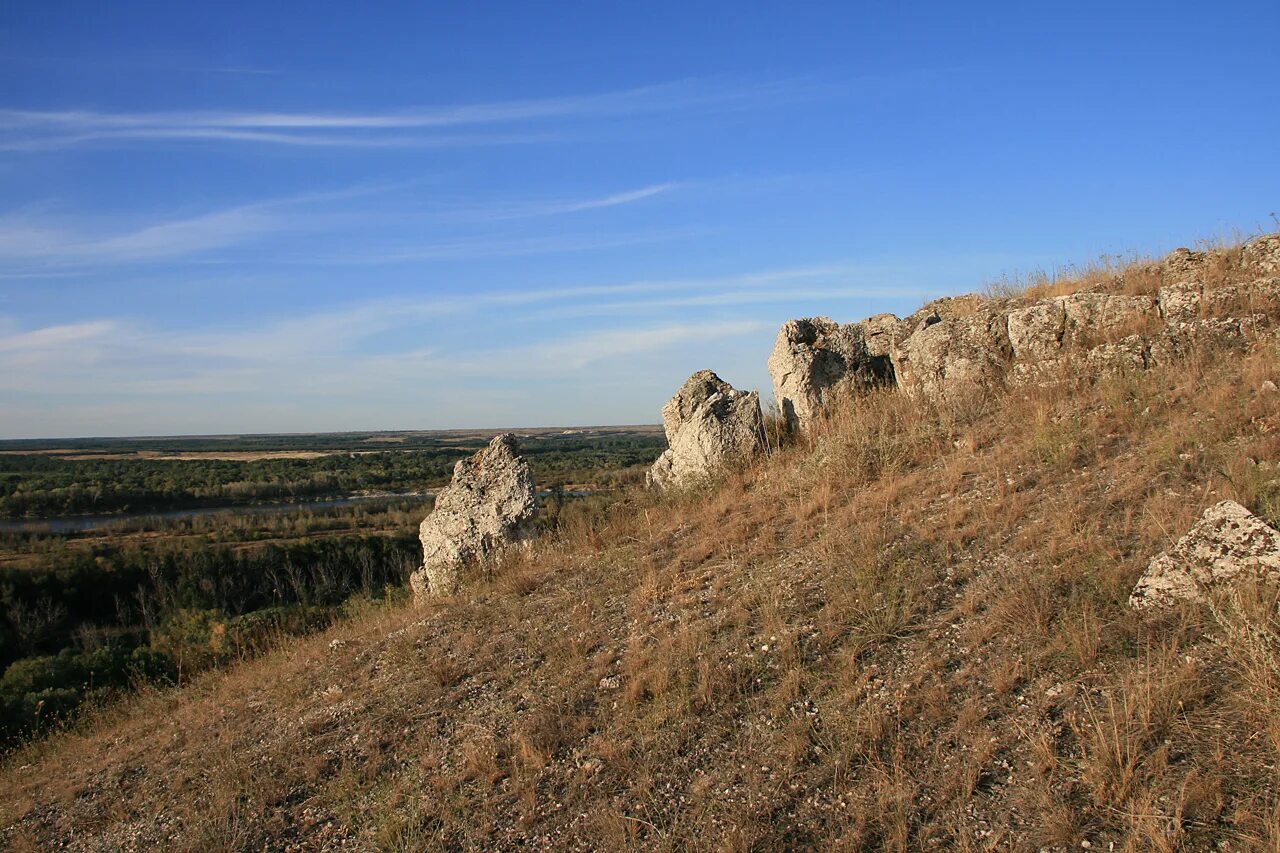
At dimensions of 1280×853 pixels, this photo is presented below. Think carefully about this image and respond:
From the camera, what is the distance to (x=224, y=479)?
76.6 m

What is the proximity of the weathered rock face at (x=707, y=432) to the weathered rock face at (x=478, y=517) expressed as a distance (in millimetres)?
1812

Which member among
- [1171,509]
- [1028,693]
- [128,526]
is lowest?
[128,526]

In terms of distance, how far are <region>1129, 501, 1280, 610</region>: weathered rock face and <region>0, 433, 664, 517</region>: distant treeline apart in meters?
39.3

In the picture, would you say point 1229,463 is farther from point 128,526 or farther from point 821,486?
point 128,526

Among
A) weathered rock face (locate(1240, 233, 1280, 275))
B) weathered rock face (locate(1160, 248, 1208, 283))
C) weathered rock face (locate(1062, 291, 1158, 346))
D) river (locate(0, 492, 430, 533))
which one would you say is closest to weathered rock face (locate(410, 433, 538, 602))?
weathered rock face (locate(1062, 291, 1158, 346))

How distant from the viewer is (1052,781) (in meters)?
3.35

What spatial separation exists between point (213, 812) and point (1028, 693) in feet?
14.6

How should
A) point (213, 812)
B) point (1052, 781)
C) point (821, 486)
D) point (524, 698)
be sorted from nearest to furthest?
point (1052, 781), point (213, 812), point (524, 698), point (821, 486)

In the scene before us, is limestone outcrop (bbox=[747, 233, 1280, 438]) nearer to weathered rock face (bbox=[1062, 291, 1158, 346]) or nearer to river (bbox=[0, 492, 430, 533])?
weathered rock face (bbox=[1062, 291, 1158, 346])

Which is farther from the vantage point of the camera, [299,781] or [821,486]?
[821,486]

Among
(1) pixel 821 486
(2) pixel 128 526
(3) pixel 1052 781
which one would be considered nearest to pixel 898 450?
(1) pixel 821 486

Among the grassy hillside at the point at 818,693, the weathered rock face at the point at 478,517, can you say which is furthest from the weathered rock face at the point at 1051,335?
the weathered rock face at the point at 478,517

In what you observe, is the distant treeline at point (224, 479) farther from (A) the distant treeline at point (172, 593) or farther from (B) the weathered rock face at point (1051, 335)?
(B) the weathered rock face at point (1051, 335)

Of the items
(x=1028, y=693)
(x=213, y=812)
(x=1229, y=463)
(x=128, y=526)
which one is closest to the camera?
(x=1028, y=693)
